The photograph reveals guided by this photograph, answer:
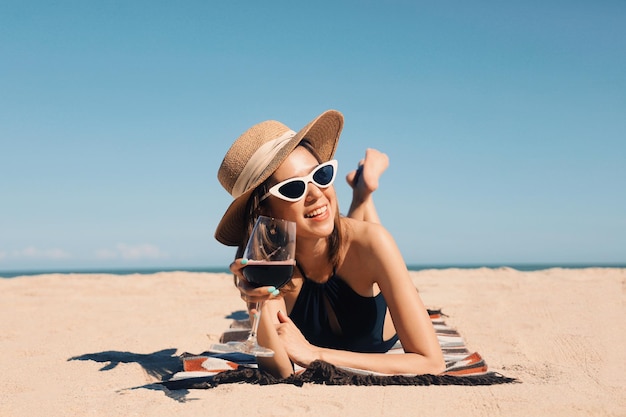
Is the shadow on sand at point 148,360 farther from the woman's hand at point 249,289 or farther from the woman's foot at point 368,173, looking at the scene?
the woman's foot at point 368,173

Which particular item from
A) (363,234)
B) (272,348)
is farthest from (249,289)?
(363,234)

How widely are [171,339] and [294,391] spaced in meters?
3.30

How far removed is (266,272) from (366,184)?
342cm

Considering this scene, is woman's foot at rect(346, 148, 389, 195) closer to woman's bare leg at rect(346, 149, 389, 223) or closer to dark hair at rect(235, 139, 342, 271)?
woman's bare leg at rect(346, 149, 389, 223)

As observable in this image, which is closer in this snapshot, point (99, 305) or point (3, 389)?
point (3, 389)

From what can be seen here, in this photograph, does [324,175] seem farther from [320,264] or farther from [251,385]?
[251,385]

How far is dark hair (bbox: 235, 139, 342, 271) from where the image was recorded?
3.54 metres

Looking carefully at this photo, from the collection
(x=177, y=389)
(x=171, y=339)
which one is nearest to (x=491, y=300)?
(x=171, y=339)

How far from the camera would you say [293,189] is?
10.9ft

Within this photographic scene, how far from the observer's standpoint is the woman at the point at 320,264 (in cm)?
342

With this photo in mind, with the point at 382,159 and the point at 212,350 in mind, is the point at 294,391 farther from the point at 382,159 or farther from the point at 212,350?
the point at 382,159

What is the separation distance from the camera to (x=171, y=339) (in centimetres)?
603

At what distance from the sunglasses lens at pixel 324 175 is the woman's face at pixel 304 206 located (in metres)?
0.04

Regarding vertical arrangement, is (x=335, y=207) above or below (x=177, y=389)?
above
